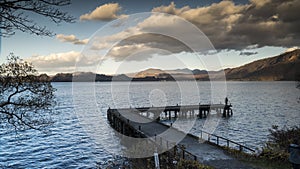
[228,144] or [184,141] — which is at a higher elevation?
[228,144]

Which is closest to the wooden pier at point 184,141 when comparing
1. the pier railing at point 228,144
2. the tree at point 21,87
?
the pier railing at point 228,144

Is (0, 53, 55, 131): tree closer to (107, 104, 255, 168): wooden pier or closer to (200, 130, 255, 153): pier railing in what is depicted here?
(107, 104, 255, 168): wooden pier

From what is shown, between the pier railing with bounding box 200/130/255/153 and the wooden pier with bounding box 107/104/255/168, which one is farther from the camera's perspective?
the pier railing with bounding box 200/130/255/153

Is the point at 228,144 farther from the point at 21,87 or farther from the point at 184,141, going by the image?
the point at 21,87

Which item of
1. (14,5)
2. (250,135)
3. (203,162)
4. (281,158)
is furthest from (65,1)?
(250,135)

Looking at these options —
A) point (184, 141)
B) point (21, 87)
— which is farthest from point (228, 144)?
point (21, 87)

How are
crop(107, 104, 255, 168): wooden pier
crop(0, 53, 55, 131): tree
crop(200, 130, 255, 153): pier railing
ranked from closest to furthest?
crop(0, 53, 55, 131): tree
crop(107, 104, 255, 168): wooden pier
crop(200, 130, 255, 153): pier railing

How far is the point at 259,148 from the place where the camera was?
28859 millimetres

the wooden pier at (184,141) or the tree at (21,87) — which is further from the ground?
the tree at (21,87)

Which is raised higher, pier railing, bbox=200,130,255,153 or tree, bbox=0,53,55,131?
tree, bbox=0,53,55,131

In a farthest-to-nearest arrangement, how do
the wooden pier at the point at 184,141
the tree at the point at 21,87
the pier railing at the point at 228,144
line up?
the pier railing at the point at 228,144
the wooden pier at the point at 184,141
the tree at the point at 21,87

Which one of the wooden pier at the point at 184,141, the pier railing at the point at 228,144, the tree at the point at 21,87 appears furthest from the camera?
the pier railing at the point at 228,144

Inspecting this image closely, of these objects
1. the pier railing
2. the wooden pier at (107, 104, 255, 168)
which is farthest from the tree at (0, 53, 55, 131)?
the pier railing

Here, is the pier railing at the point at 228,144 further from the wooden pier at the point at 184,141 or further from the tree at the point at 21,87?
the tree at the point at 21,87
